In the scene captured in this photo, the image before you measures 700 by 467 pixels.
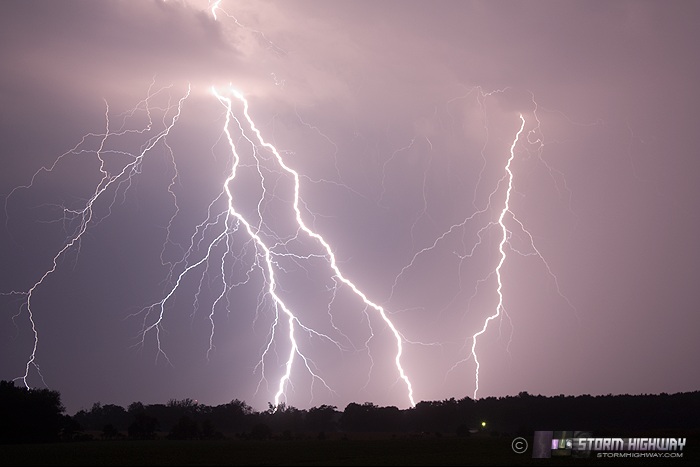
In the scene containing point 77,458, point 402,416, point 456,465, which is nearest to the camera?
point 456,465

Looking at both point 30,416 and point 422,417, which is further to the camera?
point 422,417

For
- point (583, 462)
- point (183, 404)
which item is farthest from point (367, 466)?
point (183, 404)

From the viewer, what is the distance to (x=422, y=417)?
65.4m

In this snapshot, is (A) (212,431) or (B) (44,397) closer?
(B) (44,397)

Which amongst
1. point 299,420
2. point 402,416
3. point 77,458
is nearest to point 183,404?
point 299,420

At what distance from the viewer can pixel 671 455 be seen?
21969mm

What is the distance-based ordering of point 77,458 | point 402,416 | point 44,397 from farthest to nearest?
1. point 402,416
2. point 44,397
3. point 77,458

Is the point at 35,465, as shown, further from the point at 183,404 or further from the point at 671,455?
the point at 183,404

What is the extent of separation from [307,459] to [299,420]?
49.6m

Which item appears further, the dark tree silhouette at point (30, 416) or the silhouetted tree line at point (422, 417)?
the silhouetted tree line at point (422, 417)

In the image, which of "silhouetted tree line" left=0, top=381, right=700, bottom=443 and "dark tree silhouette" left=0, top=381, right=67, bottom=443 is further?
"silhouetted tree line" left=0, top=381, right=700, bottom=443

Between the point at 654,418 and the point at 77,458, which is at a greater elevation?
the point at 654,418

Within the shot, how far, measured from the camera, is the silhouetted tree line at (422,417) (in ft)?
148

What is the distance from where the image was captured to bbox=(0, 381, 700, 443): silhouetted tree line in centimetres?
4497
